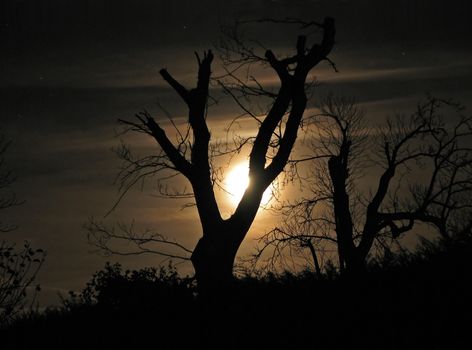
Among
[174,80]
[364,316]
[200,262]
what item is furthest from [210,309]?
[174,80]

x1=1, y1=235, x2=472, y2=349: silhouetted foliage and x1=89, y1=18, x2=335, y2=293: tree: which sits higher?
x1=89, y1=18, x2=335, y2=293: tree

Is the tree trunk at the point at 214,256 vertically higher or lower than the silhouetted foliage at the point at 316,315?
higher

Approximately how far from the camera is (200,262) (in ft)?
54.5

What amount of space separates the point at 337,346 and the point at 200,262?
8769 mm

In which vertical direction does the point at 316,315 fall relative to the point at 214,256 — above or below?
below

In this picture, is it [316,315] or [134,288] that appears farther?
[134,288]

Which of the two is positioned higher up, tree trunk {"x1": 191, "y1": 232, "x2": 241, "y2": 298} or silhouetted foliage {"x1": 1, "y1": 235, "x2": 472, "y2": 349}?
tree trunk {"x1": 191, "y1": 232, "x2": 241, "y2": 298}

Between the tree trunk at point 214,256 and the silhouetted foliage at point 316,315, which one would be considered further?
the tree trunk at point 214,256

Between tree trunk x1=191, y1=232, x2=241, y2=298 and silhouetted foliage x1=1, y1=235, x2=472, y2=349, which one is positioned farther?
tree trunk x1=191, y1=232, x2=241, y2=298

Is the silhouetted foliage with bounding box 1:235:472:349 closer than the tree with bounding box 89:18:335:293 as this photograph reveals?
Yes

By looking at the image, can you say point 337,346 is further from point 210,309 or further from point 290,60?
point 290,60

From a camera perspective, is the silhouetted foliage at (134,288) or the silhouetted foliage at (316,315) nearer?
the silhouetted foliage at (316,315)

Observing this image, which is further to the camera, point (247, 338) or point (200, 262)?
point (200, 262)

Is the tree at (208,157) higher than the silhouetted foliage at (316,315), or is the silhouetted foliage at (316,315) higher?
the tree at (208,157)
